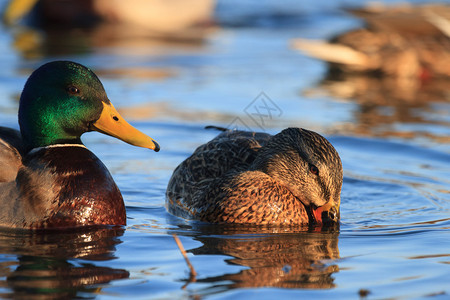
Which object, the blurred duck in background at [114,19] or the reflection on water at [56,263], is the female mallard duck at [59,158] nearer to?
the reflection on water at [56,263]

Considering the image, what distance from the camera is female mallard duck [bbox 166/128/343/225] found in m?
5.90

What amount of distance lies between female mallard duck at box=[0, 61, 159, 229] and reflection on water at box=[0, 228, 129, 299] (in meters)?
0.13

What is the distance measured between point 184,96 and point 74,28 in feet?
16.0

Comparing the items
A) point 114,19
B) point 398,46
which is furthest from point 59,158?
point 114,19

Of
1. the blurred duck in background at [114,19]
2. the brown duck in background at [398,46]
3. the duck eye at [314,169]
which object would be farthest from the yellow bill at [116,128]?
the blurred duck in background at [114,19]

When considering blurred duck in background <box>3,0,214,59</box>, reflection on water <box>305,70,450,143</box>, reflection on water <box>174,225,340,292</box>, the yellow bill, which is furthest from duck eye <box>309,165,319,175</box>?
blurred duck in background <box>3,0,214,59</box>

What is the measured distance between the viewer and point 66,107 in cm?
570

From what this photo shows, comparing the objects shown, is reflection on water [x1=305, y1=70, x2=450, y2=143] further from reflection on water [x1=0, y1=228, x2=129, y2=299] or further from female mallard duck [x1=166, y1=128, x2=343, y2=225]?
reflection on water [x1=0, y1=228, x2=129, y2=299]

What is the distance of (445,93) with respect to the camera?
10930mm

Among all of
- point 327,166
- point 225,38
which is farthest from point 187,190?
point 225,38

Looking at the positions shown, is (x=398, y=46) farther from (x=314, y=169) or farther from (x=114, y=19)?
Result: (x=314, y=169)

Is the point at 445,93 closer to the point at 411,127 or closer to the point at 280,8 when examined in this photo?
the point at 411,127

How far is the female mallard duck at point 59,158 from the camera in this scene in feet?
18.4

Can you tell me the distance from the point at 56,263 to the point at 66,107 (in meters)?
1.23
